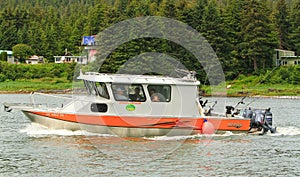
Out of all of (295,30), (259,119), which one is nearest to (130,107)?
(259,119)

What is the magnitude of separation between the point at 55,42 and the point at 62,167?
9768cm

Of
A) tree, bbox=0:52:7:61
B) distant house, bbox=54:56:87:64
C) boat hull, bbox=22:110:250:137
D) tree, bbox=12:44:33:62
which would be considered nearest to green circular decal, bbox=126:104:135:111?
boat hull, bbox=22:110:250:137

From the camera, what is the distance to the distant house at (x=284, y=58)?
10162cm

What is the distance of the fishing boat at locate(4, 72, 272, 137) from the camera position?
99.8ft

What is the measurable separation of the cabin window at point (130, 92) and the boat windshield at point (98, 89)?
491 mm

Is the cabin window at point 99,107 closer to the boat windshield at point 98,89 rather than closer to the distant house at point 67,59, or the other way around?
the boat windshield at point 98,89

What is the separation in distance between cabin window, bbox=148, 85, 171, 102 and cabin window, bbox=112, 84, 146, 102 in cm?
45

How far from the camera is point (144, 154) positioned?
2748 centimetres

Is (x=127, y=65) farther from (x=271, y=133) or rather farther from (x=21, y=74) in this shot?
(x=271, y=133)

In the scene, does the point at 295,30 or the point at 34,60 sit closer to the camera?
the point at 295,30

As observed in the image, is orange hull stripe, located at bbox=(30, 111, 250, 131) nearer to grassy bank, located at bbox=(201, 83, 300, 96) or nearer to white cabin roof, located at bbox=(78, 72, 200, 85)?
white cabin roof, located at bbox=(78, 72, 200, 85)

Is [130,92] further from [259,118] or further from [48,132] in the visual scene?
[259,118]

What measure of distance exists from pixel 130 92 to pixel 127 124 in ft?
5.21

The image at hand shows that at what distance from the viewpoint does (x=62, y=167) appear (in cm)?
2459
